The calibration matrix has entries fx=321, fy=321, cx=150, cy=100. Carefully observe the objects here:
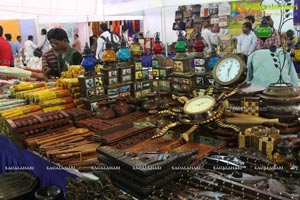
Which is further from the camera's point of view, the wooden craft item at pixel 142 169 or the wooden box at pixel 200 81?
the wooden box at pixel 200 81

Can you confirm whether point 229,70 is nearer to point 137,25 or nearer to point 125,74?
point 125,74

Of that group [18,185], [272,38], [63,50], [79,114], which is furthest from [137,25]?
[18,185]

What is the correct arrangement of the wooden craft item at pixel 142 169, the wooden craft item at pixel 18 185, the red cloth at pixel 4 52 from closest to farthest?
the wooden craft item at pixel 142 169 → the wooden craft item at pixel 18 185 → the red cloth at pixel 4 52

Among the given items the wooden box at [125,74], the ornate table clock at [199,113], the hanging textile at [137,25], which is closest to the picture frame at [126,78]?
the wooden box at [125,74]

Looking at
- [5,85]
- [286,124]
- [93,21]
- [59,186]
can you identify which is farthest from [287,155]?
[93,21]

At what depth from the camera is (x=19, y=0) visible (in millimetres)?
7719

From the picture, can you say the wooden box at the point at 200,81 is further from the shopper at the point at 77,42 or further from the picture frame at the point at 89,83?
the shopper at the point at 77,42

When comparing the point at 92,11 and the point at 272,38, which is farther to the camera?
the point at 92,11

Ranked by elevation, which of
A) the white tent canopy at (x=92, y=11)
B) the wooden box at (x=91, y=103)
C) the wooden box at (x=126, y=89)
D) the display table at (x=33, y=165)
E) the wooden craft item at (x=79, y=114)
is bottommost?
the display table at (x=33, y=165)

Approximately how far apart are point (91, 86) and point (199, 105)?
954 millimetres

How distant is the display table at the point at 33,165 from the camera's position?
1810 mm

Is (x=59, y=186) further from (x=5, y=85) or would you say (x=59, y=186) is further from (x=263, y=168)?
(x=5, y=85)

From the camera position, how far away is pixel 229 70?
2.08 metres

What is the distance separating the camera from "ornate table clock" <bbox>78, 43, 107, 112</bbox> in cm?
246
